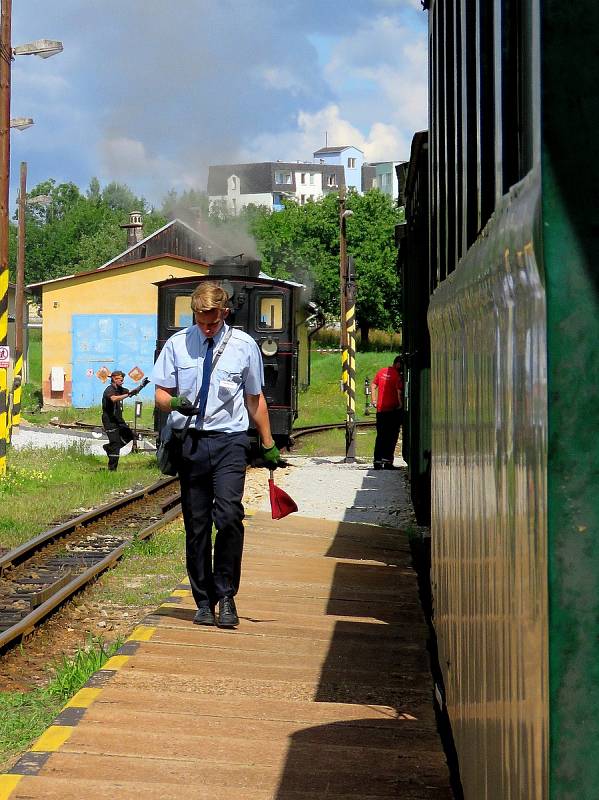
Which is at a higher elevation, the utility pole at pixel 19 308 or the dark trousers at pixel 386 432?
the utility pole at pixel 19 308

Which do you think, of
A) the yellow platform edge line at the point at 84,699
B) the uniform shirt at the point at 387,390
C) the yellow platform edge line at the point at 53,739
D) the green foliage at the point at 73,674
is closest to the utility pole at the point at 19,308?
the uniform shirt at the point at 387,390

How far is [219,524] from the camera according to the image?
20.6ft

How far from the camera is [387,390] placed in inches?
750

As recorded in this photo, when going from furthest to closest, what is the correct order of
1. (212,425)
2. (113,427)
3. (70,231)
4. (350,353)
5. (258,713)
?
(70,231), (350,353), (113,427), (212,425), (258,713)

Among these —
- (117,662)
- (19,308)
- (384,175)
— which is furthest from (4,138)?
(384,175)

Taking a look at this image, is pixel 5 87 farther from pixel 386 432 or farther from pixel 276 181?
pixel 276 181

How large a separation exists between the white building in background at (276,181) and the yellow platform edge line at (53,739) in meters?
140

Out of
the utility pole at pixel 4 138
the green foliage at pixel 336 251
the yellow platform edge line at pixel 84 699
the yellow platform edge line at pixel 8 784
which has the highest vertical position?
the green foliage at pixel 336 251

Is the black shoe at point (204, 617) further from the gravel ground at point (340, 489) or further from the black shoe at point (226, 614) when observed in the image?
the gravel ground at point (340, 489)

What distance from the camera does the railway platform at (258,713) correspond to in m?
3.69

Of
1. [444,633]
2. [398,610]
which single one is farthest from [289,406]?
[444,633]

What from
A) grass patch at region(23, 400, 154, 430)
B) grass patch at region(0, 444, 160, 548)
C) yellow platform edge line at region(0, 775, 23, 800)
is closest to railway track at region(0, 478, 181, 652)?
grass patch at region(0, 444, 160, 548)

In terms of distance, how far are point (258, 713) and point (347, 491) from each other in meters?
12.3

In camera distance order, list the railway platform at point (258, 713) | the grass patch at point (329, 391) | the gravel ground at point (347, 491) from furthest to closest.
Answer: the grass patch at point (329, 391)
the gravel ground at point (347, 491)
the railway platform at point (258, 713)
